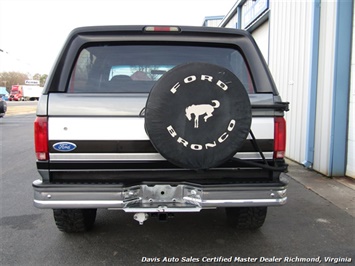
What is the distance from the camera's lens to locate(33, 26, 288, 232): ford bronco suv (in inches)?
98.9

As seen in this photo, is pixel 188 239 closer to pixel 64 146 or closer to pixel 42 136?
pixel 64 146

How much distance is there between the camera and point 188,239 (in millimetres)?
3521

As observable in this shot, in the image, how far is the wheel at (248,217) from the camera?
11.4ft

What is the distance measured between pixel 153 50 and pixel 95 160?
114 centimetres

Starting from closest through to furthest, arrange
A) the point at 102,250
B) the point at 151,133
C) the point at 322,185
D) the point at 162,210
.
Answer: the point at 151,133 → the point at 162,210 → the point at 102,250 → the point at 322,185

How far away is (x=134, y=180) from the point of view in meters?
2.78

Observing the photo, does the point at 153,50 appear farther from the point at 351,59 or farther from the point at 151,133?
the point at 351,59

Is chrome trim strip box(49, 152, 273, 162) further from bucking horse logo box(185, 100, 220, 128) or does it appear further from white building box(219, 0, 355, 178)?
white building box(219, 0, 355, 178)

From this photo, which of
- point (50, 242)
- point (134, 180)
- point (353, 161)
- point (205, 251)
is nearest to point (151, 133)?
point (134, 180)

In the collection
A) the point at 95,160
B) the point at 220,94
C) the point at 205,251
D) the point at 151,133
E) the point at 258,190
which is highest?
the point at 220,94

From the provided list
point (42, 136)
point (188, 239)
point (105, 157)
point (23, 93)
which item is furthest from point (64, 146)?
point (23, 93)

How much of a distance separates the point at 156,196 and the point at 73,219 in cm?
117

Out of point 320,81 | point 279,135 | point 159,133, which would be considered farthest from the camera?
point 320,81

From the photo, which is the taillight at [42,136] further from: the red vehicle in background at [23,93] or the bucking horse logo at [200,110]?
the red vehicle in background at [23,93]
